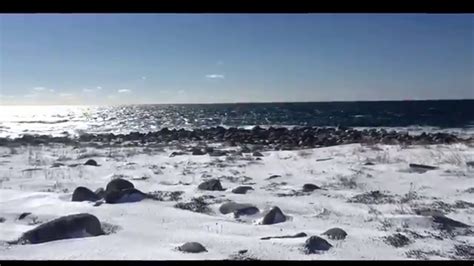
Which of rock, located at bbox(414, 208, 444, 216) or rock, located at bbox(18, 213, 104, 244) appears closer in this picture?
rock, located at bbox(18, 213, 104, 244)

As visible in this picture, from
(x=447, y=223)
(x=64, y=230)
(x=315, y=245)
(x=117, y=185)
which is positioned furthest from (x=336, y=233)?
(x=117, y=185)

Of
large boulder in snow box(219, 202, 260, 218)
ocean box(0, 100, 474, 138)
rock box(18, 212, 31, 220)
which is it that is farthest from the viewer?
ocean box(0, 100, 474, 138)

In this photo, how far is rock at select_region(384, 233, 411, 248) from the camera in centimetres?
499

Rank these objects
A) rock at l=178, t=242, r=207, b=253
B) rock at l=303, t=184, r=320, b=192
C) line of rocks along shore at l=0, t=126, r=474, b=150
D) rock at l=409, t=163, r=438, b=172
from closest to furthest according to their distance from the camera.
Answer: rock at l=178, t=242, r=207, b=253 → rock at l=303, t=184, r=320, b=192 → rock at l=409, t=163, r=438, b=172 → line of rocks along shore at l=0, t=126, r=474, b=150

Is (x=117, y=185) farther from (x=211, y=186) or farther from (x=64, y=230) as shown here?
(x=64, y=230)

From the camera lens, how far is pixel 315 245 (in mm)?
4691

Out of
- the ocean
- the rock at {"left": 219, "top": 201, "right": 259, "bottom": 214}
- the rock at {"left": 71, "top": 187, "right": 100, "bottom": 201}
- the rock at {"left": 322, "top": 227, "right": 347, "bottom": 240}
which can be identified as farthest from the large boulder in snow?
the ocean

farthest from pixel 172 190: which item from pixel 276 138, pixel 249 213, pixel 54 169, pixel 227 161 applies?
pixel 276 138

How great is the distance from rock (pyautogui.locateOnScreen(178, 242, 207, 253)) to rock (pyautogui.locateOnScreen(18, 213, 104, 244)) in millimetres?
1176

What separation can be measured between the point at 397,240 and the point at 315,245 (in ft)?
3.71

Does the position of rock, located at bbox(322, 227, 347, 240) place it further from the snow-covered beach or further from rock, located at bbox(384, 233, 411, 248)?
rock, located at bbox(384, 233, 411, 248)

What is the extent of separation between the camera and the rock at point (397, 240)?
499 centimetres

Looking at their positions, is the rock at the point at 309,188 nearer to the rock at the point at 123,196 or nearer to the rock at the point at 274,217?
the rock at the point at 274,217
